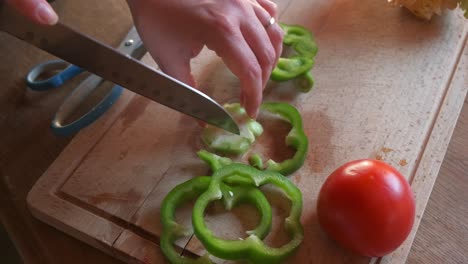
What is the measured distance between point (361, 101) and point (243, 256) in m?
0.56

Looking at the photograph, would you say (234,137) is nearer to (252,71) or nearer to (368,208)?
(252,71)

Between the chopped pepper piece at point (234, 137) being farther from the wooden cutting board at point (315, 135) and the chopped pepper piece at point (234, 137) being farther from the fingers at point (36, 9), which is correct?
the fingers at point (36, 9)

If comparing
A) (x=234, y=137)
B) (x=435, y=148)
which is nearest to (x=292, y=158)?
(x=234, y=137)

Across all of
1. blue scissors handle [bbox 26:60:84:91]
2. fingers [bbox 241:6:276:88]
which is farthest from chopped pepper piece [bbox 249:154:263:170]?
blue scissors handle [bbox 26:60:84:91]

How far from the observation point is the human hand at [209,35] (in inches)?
50.2

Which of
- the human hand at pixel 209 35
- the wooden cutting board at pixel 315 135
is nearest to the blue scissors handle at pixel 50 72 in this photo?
the wooden cutting board at pixel 315 135

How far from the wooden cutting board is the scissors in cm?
3

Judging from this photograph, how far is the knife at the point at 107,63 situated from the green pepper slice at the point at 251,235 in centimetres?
16

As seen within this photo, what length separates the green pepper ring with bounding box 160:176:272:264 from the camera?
47.0 inches

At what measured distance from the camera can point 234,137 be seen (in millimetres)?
1376

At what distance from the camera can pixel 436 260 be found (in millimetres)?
1320

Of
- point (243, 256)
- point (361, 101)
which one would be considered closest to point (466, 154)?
point (361, 101)

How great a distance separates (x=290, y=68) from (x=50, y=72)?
72cm

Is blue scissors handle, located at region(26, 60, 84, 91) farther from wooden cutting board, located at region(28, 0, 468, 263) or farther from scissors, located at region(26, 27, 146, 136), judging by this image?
wooden cutting board, located at region(28, 0, 468, 263)
